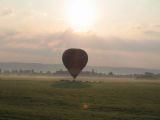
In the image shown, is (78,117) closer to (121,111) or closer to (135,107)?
(121,111)

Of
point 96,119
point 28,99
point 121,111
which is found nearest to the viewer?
point 96,119

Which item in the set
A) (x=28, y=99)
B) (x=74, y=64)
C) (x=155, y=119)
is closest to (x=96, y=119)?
(x=155, y=119)

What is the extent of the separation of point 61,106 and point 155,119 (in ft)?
47.5

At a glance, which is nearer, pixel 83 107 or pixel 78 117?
pixel 78 117

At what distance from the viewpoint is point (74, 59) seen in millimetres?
121250

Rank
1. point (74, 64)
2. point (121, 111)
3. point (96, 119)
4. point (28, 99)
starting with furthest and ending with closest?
point (74, 64), point (28, 99), point (121, 111), point (96, 119)

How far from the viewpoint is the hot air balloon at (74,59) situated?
121 m

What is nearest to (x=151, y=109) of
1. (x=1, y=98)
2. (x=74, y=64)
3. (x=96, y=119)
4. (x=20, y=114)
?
(x=96, y=119)

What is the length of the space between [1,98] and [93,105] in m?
16.1

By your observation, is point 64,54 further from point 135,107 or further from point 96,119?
point 96,119

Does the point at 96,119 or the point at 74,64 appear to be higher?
the point at 74,64

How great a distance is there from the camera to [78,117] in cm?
3903

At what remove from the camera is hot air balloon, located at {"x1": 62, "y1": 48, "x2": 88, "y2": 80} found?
121 meters

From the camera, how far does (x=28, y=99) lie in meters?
56.4
